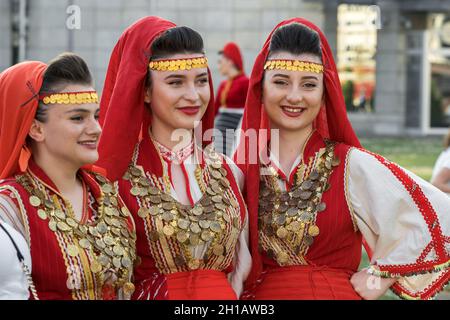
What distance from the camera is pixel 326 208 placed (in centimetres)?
369

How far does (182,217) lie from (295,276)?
553 mm

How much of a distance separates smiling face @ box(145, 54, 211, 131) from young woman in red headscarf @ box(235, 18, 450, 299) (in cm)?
36

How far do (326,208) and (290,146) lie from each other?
1.08ft

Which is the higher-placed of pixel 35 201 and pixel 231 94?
pixel 35 201

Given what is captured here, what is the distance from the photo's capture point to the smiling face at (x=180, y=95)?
351 centimetres

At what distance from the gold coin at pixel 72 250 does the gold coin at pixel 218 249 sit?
618 mm

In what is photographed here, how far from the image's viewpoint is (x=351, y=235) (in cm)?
372

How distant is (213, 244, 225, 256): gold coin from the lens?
3.47 metres

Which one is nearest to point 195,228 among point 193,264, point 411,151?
point 193,264

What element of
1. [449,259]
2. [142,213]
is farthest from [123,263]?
[449,259]

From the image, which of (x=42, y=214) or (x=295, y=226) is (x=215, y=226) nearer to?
(x=295, y=226)

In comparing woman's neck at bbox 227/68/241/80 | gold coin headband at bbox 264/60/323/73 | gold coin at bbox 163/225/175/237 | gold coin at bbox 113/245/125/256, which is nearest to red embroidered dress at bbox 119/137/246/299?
gold coin at bbox 163/225/175/237
